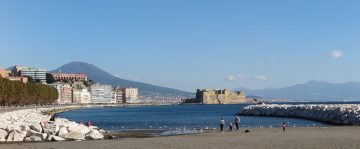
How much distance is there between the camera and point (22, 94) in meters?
114

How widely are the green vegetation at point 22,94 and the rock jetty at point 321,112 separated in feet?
142

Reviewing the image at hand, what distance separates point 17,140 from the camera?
31234mm

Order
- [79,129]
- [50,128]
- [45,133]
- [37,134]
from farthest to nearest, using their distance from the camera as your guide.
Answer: [79,129], [50,128], [45,133], [37,134]

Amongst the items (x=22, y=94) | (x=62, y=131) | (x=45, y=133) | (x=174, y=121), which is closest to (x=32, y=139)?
(x=45, y=133)

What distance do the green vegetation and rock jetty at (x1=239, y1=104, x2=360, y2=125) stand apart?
142 feet

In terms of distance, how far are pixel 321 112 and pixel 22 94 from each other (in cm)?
7126

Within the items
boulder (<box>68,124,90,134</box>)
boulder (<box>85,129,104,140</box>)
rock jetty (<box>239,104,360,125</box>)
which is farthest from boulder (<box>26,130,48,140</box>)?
rock jetty (<box>239,104,360,125</box>)

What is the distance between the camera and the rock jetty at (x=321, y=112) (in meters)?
50.1

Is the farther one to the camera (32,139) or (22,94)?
(22,94)

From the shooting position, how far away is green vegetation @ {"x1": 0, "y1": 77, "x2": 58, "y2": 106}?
10056 centimetres

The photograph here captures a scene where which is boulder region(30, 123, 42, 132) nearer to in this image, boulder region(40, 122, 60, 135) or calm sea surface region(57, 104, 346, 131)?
boulder region(40, 122, 60, 135)

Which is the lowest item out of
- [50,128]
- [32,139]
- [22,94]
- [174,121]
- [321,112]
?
[32,139]

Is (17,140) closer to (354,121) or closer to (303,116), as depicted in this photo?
(354,121)

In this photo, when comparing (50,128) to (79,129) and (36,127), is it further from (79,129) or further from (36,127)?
(79,129)
